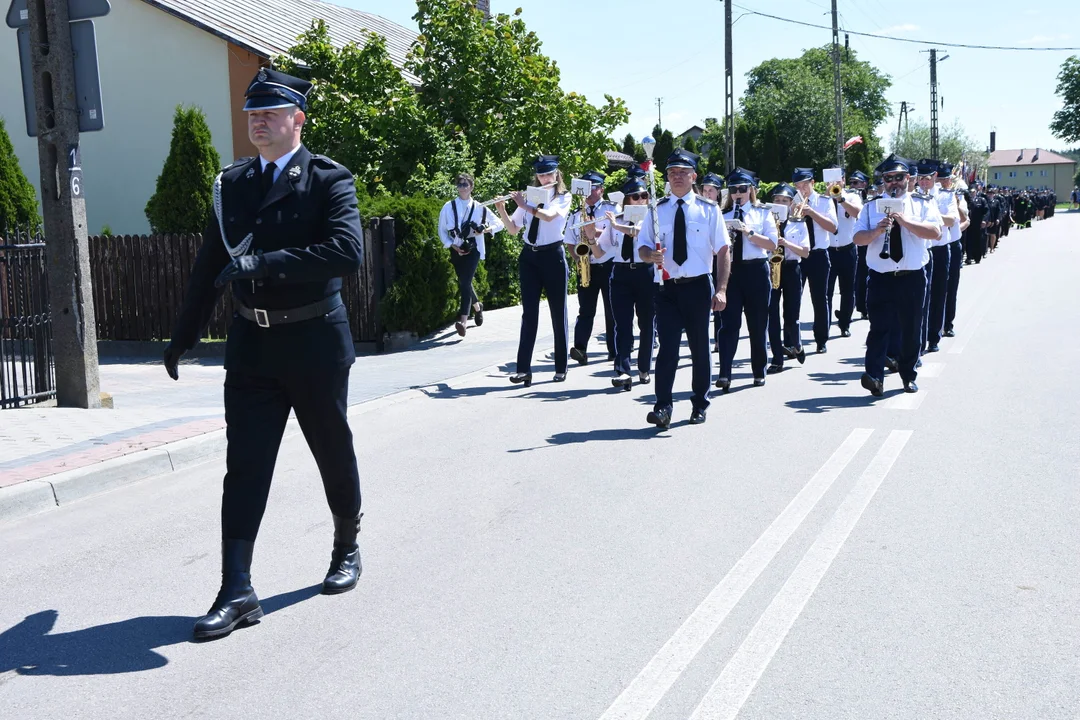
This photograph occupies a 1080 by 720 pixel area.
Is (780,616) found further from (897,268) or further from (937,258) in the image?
(937,258)

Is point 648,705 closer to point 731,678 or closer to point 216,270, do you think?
point 731,678

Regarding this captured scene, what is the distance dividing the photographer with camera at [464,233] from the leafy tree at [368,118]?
4.29 meters

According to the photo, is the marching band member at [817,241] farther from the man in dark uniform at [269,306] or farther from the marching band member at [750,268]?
the man in dark uniform at [269,306]

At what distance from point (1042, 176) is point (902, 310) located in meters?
184

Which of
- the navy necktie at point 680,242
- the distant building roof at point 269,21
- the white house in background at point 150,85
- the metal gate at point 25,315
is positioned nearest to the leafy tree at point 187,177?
the white house in background at point 150,85

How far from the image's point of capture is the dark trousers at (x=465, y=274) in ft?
50.1

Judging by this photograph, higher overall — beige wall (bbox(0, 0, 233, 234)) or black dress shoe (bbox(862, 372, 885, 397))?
beige wall (bbox(0, 0, 233, 234))

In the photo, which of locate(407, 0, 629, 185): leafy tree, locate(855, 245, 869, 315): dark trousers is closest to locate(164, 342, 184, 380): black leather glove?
locate(855, 245, 869, 315): dark trousers

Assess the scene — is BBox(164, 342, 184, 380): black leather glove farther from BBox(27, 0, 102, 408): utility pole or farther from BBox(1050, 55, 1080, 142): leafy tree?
BBox(1050, 55, 1080, 142): leafy tree

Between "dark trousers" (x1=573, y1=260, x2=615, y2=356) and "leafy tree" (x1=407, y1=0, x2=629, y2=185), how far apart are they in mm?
8122

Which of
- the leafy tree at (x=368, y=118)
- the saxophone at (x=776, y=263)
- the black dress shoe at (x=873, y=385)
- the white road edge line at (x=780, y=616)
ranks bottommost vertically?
the white road edge line at (x=780, y=616)

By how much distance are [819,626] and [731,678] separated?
0.65m

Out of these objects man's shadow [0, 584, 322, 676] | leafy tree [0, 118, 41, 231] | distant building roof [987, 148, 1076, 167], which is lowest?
man's shadow [0, 584, 322, 676]

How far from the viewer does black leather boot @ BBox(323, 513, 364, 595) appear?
5.12m
